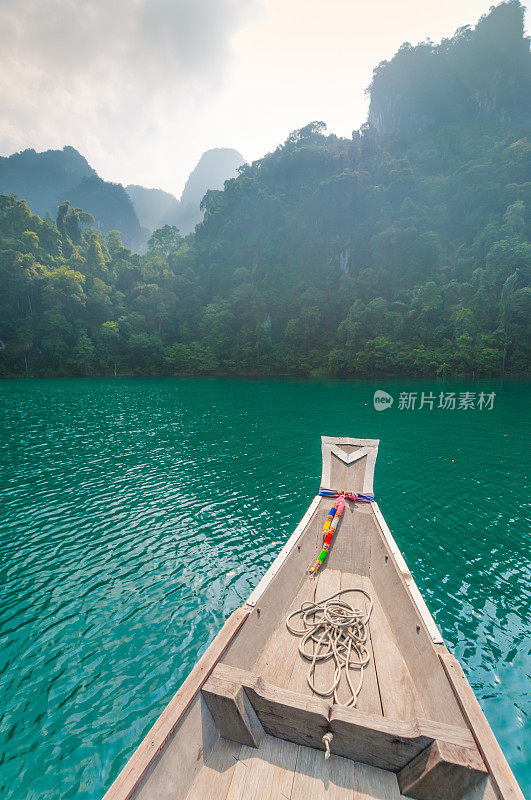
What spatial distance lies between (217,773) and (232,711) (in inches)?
20.0

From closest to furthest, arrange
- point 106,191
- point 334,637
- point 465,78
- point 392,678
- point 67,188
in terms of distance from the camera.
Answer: point 392,678 < point 334,637 < point 465,78 < point 106,191 < point 67,188

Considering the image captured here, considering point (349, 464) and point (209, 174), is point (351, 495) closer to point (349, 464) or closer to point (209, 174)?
point (349, 464)

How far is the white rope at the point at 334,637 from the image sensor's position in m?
3.83

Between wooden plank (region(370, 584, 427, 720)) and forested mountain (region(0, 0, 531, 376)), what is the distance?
154ft

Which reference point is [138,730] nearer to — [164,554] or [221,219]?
[164,554]

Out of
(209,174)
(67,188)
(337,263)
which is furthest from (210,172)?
(337,263)

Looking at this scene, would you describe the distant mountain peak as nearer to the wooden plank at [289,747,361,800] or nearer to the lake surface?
the lake surface

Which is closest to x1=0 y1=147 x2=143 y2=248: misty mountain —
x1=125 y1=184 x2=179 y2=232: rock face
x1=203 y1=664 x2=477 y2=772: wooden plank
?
x1=125 y1=184 x2=179 y2=232: rock face

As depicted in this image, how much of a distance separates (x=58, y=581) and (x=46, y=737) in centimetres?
347

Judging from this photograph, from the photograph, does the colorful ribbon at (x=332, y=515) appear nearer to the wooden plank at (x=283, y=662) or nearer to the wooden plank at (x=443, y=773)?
the wooden plank at (x=283, y=662)

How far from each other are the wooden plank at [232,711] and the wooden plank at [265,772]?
90 millimetres

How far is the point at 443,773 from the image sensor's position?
7.72ft

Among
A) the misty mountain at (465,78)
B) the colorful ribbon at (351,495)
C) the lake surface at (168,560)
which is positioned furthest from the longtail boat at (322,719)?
the misty mountain at (465,78)

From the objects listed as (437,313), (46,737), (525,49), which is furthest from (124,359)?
(525,49)
